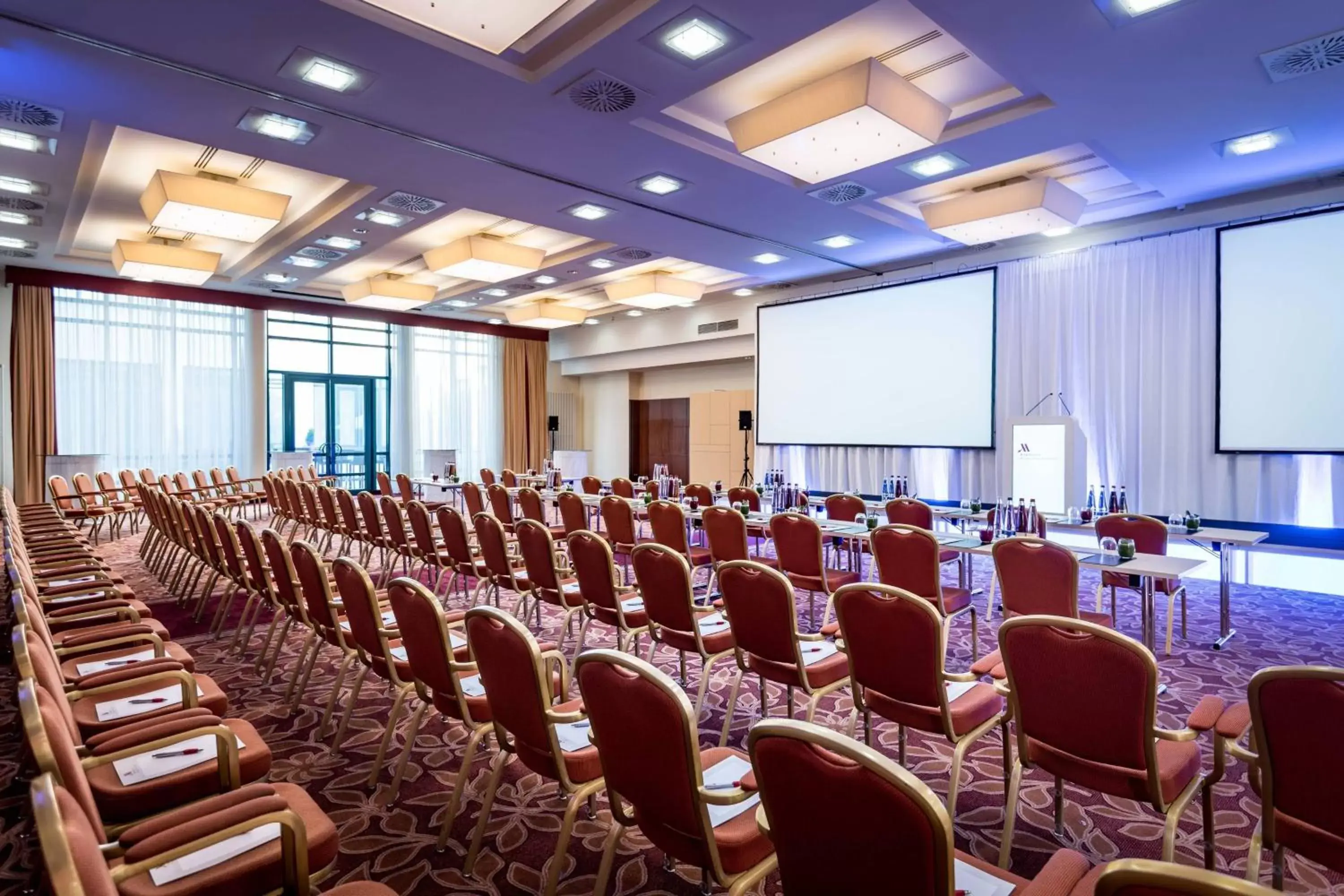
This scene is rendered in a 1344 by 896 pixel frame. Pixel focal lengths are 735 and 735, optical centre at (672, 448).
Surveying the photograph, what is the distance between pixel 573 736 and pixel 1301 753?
2087mm

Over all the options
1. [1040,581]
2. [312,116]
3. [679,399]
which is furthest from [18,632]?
[679,399]

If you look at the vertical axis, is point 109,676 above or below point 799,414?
below

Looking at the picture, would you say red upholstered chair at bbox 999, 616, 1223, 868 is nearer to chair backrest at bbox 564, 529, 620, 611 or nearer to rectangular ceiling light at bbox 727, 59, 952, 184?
chair backrest at bbox 564, 529, 620, 611

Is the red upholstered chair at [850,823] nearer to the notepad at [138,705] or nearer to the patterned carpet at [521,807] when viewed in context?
the patterned carpet at [521,807]

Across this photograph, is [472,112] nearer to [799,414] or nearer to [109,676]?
[109,676]

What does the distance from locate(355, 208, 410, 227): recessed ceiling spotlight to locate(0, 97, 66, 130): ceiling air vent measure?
2793 millimetres

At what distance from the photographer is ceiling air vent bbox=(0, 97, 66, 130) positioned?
216 inches

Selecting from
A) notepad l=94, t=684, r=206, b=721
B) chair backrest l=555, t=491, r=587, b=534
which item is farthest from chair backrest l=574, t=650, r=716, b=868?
chair backrest l=555, t=491, r=587, b=534

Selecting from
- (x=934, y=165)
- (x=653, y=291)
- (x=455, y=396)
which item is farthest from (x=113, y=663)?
(x=455, y=396)

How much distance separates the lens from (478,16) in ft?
14.6

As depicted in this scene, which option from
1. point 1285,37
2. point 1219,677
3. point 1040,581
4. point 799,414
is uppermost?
point 1285,37

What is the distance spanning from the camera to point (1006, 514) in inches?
224

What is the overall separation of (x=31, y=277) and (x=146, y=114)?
8.39 meters

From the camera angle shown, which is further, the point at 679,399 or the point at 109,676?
the point at 679,399
